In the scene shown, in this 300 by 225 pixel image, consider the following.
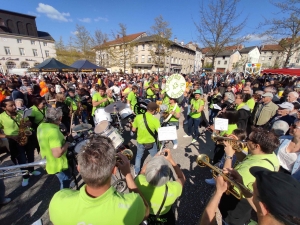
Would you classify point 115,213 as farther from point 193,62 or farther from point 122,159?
point 193,62

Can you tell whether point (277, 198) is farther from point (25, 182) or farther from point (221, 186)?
point (25, 182)

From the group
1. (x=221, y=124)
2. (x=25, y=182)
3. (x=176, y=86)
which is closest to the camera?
(x=221, y=124)

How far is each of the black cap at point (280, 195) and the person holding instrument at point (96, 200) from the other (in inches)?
35.2

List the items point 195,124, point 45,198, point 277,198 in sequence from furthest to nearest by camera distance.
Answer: point 195,124
point 45,198
point 277,198

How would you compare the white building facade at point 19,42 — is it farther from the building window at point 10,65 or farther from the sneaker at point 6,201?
the sneaker at point 6,201

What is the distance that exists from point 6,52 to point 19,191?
53503 millimetres

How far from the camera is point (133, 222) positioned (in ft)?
3.66

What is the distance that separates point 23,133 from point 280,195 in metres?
4.41

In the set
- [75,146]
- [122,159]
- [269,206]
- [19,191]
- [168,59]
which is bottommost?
[19,191]

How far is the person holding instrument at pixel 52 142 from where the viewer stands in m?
2.18

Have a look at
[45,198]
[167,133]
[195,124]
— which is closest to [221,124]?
[167,133]

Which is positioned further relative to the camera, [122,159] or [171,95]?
[171,95]

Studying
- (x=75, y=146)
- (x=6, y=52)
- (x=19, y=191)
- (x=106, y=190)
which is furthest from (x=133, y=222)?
(x=6, y=52)

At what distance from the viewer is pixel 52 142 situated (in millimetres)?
2162
